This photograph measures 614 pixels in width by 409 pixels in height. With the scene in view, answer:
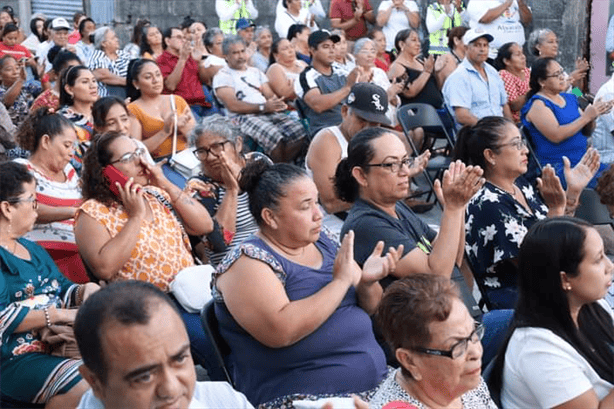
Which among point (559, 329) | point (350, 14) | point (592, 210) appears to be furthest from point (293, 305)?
point (350, 14)

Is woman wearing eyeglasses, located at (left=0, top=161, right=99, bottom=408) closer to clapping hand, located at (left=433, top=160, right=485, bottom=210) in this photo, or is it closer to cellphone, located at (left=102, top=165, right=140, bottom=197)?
cellphone, located at (left=102, top=165, right=140, bottom=197)

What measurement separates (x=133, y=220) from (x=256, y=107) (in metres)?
4.00

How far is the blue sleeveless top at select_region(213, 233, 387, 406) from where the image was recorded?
3043 millimetres

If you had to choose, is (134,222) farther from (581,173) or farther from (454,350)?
(581,173)

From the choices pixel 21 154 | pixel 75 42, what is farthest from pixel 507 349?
pixel 75 42

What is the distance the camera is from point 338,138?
5117 millimetres

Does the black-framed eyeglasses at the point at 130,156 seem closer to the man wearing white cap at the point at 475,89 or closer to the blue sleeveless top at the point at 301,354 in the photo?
the blue sleeveless top at the point at 301,354

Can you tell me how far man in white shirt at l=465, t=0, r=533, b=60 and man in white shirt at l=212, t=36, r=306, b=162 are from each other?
306 centimetres

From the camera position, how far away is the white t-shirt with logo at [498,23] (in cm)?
1020

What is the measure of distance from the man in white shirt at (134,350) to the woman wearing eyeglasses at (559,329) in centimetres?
114

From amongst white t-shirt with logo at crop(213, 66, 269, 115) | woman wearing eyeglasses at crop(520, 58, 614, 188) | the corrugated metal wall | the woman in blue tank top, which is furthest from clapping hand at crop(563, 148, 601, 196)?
the corrugated metal wall

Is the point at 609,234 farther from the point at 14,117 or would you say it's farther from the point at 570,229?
the point at 14,117

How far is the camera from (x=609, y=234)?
16.2 feet

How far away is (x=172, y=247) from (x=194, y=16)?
386 inches
